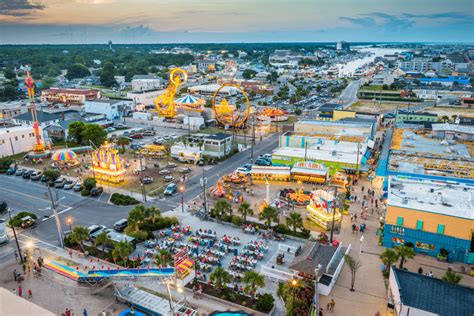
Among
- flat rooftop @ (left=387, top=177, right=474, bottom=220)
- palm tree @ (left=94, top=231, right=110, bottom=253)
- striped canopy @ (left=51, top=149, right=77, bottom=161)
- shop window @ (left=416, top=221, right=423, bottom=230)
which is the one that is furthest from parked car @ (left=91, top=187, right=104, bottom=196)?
shop window @ (left=416, top=221, right=423, bottom=230)

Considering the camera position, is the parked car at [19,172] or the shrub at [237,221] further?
the parked car at [19,172]

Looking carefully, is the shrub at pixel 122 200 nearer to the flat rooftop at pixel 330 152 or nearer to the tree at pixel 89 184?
the tree at pixel 89 184

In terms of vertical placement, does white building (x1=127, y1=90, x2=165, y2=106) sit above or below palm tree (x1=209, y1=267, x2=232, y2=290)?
above

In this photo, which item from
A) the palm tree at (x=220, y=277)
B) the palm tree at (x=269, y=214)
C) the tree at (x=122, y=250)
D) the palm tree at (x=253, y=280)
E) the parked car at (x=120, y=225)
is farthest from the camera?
the parked car at (x=120, y=225)

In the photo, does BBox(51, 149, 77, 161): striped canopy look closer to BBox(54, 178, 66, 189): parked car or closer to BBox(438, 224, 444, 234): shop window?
Answer: BBox(54, 178, 66, 189): parked car

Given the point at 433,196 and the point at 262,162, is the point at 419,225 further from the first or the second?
the point at 262,162

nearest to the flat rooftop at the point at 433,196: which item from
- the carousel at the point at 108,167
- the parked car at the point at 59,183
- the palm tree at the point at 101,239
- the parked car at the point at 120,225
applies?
the palm tree at the point at 101,239

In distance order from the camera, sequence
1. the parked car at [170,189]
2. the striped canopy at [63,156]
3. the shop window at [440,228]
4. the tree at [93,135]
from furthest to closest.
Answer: the tree at [93,135] → the striped canopy at [63,156] → the parked car at [170,189] → the shop window at [440,228]
